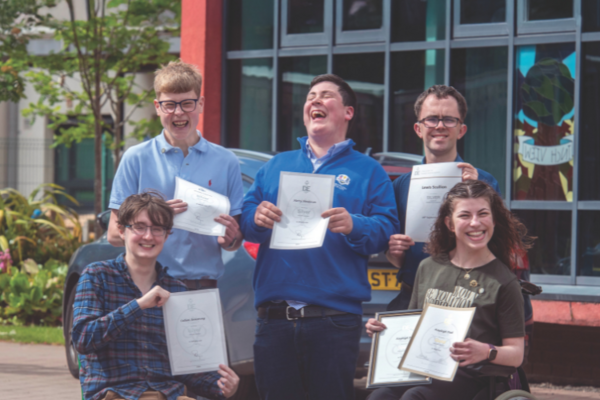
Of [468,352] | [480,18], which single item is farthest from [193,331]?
[480,18]

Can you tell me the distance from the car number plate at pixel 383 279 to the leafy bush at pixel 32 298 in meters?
5.63

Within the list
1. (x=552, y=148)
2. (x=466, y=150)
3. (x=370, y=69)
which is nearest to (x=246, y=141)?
(x=370, y=69)

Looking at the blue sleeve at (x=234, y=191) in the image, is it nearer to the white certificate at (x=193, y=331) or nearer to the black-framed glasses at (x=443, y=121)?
the white certificate at (x=193, y=331)

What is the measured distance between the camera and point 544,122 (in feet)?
26.3

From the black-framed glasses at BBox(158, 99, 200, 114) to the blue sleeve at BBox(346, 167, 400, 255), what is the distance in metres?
0.86

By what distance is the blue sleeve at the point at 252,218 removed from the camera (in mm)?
3623

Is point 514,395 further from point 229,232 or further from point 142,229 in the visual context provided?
point 142,229

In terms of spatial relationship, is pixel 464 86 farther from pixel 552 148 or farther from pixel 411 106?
pixel 552 148

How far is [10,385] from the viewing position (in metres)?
6.56

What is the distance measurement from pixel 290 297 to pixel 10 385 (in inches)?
154

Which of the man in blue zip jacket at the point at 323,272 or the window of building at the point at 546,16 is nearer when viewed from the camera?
the man in blue zip jacket at the point at 323,272

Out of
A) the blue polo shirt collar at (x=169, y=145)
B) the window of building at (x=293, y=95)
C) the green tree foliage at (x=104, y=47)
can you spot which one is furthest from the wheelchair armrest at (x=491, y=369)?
the green tree foliage at (x=104, y=47)

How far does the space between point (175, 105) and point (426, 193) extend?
3.84ft

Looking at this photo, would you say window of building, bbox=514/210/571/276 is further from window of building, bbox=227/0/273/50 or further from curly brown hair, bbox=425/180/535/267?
curly brown hair, bbox=425/180/535/267
